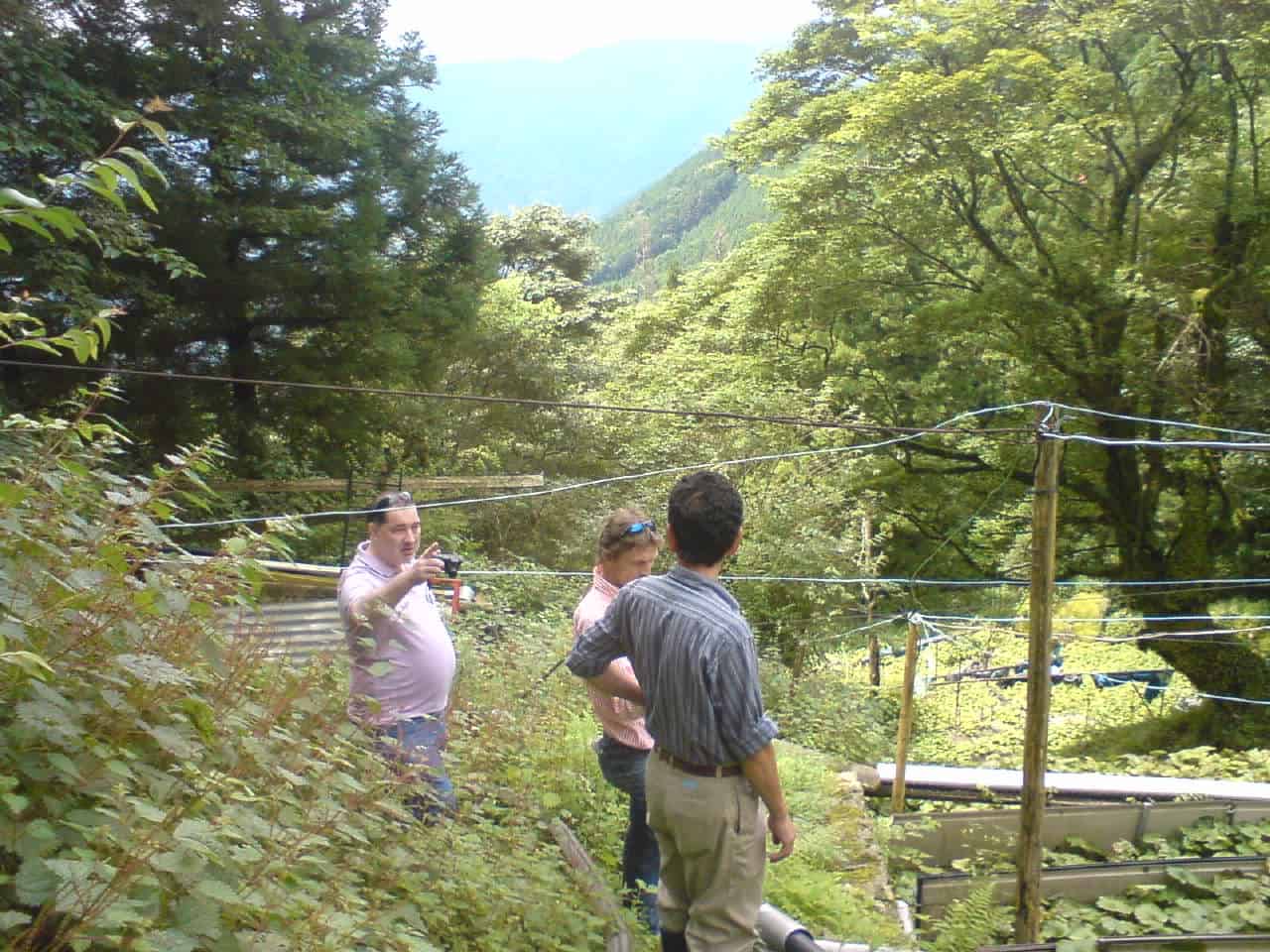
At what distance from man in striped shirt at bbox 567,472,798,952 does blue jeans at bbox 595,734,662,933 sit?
1.54 feet

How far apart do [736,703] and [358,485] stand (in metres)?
11.1

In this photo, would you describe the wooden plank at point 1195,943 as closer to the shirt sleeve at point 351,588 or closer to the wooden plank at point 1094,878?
the wooden plank at point 1094,878

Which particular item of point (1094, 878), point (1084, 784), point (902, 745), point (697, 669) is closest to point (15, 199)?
point (697, 669)

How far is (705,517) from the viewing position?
2223 mm

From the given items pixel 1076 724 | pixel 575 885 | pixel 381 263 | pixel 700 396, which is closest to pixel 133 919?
pixel 575 885

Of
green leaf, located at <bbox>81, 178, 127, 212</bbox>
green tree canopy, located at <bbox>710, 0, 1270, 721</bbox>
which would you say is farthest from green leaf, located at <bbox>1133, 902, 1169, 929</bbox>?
green tree canopy, located at <bbox>710, 0, 1270, 721</bbox>

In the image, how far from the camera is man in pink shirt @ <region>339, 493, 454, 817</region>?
2.65 m

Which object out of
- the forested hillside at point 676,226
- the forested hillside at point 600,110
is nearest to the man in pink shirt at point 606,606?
the forested hillside at point 676,226

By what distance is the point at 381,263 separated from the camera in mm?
12000

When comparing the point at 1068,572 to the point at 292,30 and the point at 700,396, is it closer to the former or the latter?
the point at 700,396

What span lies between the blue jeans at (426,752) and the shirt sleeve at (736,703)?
33.1 inches

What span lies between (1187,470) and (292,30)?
1209 cm

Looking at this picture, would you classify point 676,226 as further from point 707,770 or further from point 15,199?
point 15,199

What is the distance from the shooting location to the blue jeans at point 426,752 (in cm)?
258
